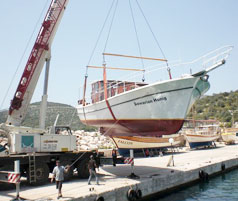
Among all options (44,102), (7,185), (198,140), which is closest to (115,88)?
(44,102)

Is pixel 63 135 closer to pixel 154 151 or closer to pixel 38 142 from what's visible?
pixel 38 142

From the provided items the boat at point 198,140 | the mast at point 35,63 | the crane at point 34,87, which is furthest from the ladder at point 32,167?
the boat at point 198,140

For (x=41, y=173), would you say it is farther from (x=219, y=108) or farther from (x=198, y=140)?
(x=219, y=108)

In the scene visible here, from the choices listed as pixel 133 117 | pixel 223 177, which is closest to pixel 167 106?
pixel 133 117

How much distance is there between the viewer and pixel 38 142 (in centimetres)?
1106

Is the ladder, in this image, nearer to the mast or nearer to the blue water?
the mast

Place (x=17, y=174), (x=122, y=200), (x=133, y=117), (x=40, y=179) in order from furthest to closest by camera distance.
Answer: (x=133, y=117)
(x=40, y=179)
(x=122, y=200)
(x=17, y=174)

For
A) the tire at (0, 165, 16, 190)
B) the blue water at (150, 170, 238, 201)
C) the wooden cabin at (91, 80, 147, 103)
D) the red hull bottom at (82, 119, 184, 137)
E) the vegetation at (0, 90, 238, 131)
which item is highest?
the vegetation at (0, 90, 238, 131)

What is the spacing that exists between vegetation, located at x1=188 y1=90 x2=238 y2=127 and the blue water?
2536 inches

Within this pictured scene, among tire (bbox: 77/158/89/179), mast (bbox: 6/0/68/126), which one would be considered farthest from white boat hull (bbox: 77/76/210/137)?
mast (bbox: 6/0/68/126)

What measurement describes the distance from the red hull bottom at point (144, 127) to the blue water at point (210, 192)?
9.95 feet

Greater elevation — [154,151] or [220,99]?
[220,99]

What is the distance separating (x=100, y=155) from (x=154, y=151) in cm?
1515

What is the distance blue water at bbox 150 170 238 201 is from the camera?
11.5 meters
